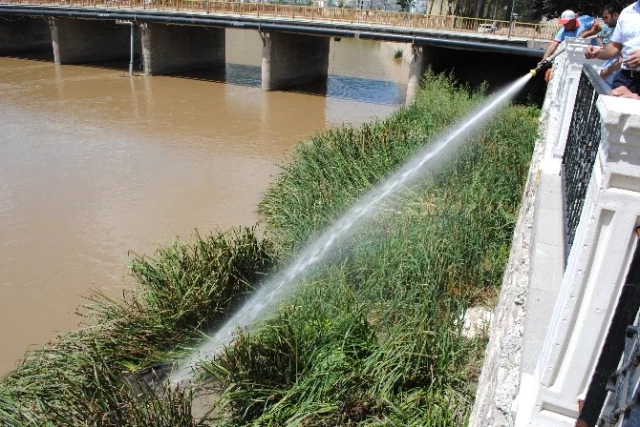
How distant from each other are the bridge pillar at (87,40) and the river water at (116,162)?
1.05 m

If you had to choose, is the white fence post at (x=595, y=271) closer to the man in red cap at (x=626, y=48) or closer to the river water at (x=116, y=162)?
the man in red cap at (x=626, y=48)

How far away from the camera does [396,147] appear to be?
938cm

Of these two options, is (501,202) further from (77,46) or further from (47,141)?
(77,46)

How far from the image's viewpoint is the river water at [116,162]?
7676mm

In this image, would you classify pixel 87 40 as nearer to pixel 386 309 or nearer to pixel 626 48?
pixel 386 309

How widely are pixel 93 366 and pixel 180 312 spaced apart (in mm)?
1088

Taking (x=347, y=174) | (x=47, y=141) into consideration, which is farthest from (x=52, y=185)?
(x=347, y=174)

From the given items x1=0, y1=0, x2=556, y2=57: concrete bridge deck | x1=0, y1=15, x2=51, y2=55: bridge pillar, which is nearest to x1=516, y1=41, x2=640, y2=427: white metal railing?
x1=0, y1=0, x2=556, y2=57: concrete bridge deck

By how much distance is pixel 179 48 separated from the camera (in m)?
26.1

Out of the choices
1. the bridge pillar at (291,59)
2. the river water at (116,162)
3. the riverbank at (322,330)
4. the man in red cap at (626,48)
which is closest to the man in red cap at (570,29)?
the riverbank at (322,330)

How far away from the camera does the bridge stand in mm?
19328

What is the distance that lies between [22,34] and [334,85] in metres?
18.7

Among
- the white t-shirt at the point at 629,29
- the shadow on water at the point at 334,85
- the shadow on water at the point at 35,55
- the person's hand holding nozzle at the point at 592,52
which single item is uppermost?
the white t-shirt at the point at 629,29

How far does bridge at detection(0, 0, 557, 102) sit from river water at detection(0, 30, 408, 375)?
1.27 meters
